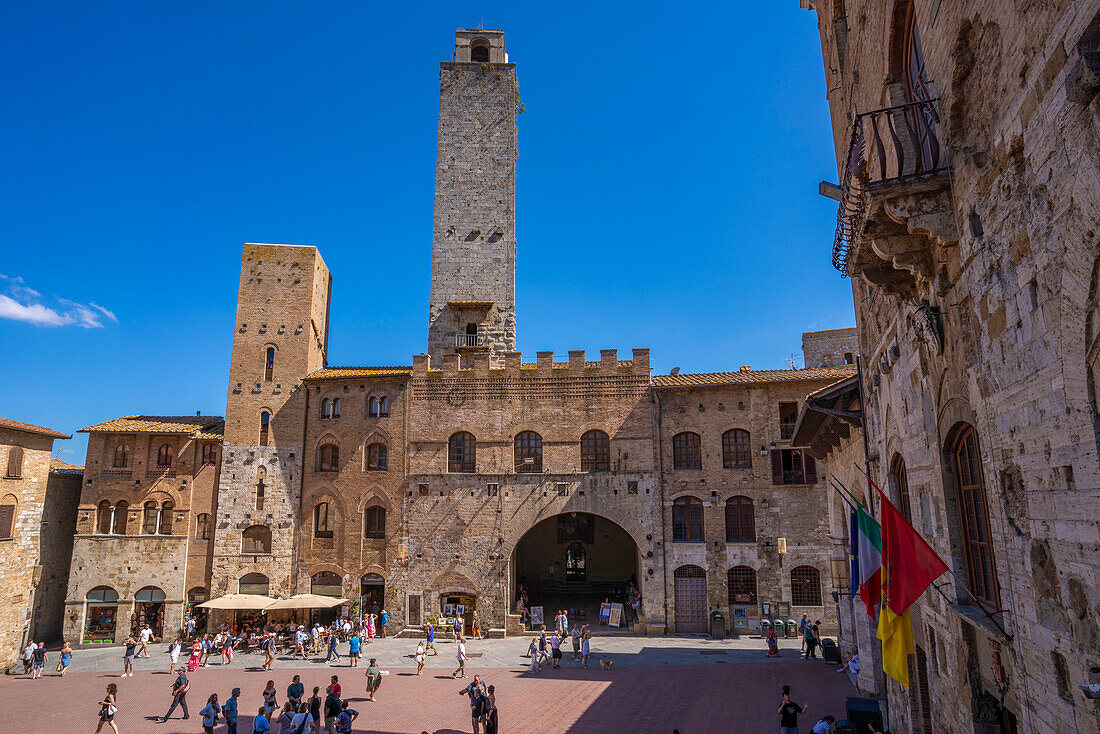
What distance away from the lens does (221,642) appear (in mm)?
24719

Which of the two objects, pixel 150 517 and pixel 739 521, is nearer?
pixel 739 521

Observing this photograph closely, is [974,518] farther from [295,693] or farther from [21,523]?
[21,523]

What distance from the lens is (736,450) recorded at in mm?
28359

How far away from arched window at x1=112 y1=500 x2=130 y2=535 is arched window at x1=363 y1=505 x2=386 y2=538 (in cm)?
1111

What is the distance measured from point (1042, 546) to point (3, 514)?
33745 mm

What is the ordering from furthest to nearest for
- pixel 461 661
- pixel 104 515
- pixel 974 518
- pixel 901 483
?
pixel 104 515 < pixel 461 661 < pixel 901 483 < pixel 974 518

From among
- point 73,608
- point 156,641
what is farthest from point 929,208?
point 73,608

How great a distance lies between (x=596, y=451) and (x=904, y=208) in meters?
23.1

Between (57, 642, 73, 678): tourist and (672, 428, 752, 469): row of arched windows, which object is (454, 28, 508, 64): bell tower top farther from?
(57, 642, 73, 678): tourist

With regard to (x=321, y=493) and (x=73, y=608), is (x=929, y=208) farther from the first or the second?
(x=73, y=608)

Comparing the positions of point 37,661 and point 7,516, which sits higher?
Answer: point 7,516

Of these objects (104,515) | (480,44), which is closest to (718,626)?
(104,515)

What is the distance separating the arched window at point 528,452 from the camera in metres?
29.1

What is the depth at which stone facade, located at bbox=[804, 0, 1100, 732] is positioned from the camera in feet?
14.4
